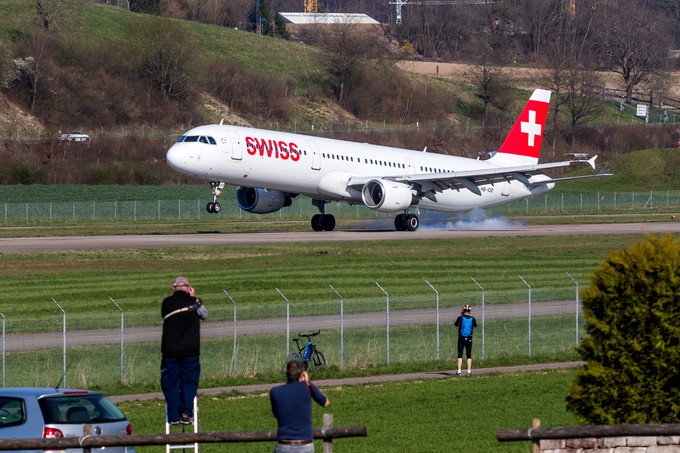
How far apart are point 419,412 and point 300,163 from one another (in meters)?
34.7

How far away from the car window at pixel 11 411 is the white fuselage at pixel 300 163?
1508 inches

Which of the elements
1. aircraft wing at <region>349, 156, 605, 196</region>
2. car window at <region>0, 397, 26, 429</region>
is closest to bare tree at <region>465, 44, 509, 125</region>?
aircraft wing at <region>349, 156, 605, 196</region>

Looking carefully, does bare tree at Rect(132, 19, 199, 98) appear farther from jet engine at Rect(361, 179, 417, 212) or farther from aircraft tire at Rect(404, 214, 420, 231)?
jet engine at Rect(361, 179, 417, 212)

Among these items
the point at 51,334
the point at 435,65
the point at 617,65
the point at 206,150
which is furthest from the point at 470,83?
the point at 51,334

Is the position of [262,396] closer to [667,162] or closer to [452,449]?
[452,449]

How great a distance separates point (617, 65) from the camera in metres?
178

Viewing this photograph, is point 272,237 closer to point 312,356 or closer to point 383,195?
point 383,195

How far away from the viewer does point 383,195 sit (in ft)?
198

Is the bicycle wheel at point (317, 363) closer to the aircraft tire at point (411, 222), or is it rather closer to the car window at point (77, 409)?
the car window at point (77, 409)

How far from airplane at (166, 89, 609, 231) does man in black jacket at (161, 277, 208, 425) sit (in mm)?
37125

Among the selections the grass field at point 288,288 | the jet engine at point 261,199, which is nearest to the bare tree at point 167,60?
the jet engine at point 261,199

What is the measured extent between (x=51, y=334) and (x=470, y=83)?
121m

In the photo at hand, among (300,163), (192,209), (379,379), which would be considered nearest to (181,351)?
(379,379)

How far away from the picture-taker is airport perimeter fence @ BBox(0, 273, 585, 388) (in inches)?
1145
